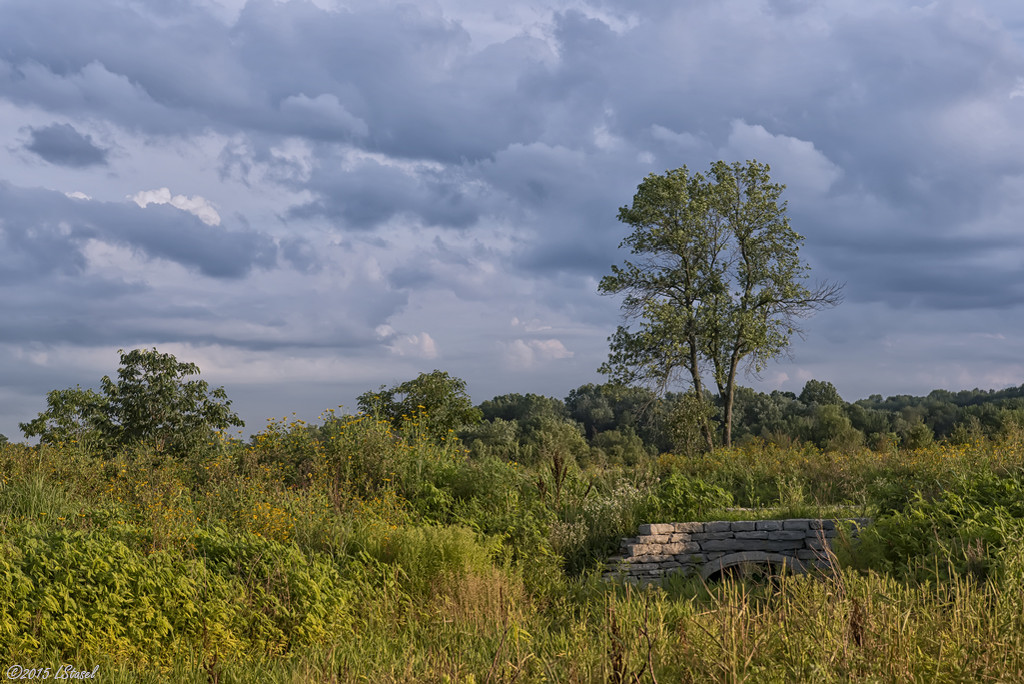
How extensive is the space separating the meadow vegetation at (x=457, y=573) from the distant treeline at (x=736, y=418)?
6925 millimetres

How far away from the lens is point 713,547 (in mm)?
9555

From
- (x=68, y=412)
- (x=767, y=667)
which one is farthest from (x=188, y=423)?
(x=767, y=667)

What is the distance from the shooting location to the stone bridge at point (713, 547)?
9.33 metres

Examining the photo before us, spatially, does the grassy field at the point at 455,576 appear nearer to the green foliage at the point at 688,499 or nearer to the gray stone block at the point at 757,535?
the green foliage at the point at 688,499

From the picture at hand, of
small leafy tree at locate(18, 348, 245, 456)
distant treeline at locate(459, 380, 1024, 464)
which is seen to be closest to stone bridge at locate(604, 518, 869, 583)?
distant treeline at locate(459, 380, 1024, 464)

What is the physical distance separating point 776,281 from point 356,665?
862 inches

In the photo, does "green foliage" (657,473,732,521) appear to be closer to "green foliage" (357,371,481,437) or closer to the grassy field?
the grassy field

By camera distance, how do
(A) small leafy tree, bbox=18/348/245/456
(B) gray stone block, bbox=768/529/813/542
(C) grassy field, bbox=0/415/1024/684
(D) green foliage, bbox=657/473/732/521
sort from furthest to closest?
(A) small leafy tree, bbox=18/348/245/456, (D) green foliage, bbox=657/473/732/521, (B) gray stone block, bbox=768/529/813/542, (C) grassy field, bbox=0/415/1024/684

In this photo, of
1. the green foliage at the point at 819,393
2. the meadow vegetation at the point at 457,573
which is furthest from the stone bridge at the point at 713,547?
the green foliage at the point at 819,393

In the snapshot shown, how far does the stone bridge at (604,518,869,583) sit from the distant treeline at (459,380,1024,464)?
8.46 metres

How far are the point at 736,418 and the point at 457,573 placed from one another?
102 ft

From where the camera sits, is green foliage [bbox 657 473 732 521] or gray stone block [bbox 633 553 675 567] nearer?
gray stone block [bbox 633 553 675 567]

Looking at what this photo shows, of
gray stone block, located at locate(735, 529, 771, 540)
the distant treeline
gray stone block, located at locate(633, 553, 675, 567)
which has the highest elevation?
the distant treeline

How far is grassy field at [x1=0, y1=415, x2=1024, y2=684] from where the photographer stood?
3471 millimetres
